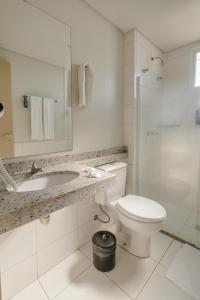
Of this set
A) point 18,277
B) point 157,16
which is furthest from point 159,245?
point 157,16

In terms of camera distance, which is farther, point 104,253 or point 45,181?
point 104,253

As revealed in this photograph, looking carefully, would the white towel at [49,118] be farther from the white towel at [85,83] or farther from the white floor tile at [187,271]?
the white floor tile at [187,271]

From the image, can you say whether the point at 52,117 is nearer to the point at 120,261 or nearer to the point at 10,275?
the point at 10,275

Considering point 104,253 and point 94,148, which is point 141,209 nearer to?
point 104,253

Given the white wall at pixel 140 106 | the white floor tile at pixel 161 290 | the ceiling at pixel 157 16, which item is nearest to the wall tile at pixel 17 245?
the white floor tile at pixel 161 290

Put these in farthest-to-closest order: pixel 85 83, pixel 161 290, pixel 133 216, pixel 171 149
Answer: pixel 171 149 < pixel 85 83 < pixel 133 216 < pixel 161 290

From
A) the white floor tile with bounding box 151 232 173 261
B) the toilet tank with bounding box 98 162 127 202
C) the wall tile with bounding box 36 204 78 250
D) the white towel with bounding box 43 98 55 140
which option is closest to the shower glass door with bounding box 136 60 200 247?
the white floor tile with bounding box 151 232 173 261

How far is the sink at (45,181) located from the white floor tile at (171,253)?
1.14 metres

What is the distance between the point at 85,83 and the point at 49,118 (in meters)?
0.46

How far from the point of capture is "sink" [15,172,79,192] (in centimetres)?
108

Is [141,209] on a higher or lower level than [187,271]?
higher

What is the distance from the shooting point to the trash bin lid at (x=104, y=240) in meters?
1.36

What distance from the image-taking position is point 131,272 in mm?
1375

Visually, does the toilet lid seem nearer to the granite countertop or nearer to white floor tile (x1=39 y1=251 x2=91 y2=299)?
the granite countertop
